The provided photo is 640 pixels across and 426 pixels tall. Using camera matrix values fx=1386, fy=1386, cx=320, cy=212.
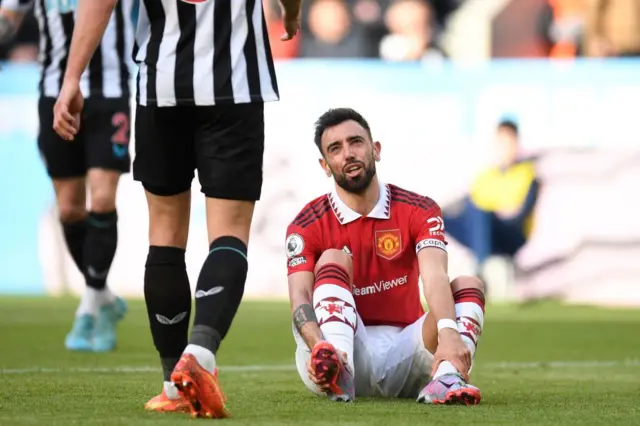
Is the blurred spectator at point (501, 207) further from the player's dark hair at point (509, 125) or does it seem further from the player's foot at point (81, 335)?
the player's foot at point (81, 335)

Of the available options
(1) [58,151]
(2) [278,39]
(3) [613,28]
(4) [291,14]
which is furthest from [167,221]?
(3) [613,28]

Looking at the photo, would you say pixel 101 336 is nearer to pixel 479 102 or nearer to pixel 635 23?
pixel 479 102

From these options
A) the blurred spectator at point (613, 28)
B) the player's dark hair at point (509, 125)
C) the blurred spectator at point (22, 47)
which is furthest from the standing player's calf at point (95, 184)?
the blurred spectator at point (613, 28)

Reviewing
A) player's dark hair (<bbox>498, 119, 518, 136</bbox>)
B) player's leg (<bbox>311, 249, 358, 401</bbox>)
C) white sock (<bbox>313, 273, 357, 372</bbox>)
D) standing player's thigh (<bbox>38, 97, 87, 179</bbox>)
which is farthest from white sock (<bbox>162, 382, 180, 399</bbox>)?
player's dark hair (<bbox>498, 119, 518, 136</bbox>)

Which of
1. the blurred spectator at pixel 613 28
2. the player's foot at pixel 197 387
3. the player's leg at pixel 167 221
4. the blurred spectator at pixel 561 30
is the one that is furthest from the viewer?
the blurred spectator at pixel 613 28

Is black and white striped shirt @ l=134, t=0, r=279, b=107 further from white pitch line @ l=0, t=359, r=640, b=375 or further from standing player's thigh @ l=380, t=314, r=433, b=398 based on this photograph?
white pitch line @ l=0, t=359, r=640, b=375

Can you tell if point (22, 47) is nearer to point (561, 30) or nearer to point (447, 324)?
point (561, 30)

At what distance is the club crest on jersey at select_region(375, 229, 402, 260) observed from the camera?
16.8 feet

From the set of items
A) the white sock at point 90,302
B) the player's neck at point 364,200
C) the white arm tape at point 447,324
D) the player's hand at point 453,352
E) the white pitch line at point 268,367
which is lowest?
the white pitch line at point 268,367

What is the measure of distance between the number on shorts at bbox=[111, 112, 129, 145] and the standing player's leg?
10.7ft

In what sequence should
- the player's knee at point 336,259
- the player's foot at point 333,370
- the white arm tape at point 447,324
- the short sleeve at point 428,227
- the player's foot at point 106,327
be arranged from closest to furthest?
the player's foot at point 333,370 < the white arm tape at point 447,324 < the player's knee at point 336,259 < the short sleeve at point 428,227 < the player's foot at point 106,327

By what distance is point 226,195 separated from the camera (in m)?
4.21

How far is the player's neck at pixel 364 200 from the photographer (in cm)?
515

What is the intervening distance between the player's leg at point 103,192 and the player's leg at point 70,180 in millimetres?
63
